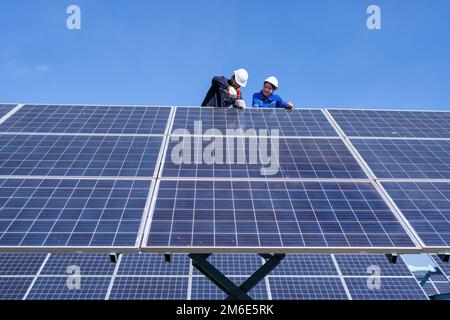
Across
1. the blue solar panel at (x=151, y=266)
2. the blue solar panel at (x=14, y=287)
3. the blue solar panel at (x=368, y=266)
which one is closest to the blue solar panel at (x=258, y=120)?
the blue solar panel at (x=151, y=266)

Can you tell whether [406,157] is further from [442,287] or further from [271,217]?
[442,287]

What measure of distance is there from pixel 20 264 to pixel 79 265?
102 inches

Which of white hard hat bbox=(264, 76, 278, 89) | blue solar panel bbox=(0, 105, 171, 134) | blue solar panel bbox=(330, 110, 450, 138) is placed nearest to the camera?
blue solar panel bbox=(0, 105, 171, 134)

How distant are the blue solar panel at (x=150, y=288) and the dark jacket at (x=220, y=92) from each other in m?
7.65

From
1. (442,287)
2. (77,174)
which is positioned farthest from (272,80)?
(442,287)

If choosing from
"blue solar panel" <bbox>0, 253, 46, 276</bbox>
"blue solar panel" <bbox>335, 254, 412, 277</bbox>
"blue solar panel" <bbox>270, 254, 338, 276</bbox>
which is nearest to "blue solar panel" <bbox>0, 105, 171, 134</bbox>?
"blue solar panel" <bbox>0, 253, 46, 276</bbox>

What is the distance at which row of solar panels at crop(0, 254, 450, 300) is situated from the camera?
49.2 feet

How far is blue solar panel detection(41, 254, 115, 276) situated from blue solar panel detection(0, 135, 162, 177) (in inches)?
344

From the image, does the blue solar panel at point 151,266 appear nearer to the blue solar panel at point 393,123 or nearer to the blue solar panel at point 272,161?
the blue solar panel at point 272,161

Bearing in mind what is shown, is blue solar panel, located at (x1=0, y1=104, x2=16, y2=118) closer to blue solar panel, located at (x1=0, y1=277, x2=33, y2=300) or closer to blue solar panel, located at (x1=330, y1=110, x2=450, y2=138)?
blue solar panel, located at (x1=0, y1=277, x2=33, y2=300)

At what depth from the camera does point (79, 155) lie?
8367mm

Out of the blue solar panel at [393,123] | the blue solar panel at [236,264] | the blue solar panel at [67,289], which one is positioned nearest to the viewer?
the blue solar panel at [393,123]

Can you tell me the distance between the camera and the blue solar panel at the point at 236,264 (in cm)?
1630
